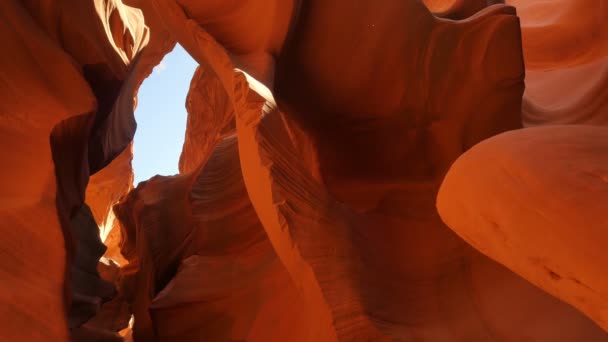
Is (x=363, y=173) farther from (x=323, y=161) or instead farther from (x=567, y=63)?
(x=567, y=63)

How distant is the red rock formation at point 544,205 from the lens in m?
0.83

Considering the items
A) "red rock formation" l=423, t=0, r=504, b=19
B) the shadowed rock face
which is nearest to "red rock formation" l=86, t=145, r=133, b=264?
the shadowed rock face

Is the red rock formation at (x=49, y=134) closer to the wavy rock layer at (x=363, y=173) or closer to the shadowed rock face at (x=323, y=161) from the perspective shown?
the shadowed rock face at (x=323, y=161)

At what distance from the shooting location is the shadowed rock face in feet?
4.92

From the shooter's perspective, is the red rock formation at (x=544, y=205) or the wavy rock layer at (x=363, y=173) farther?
the wavy rock layer at (x=363, y=173)

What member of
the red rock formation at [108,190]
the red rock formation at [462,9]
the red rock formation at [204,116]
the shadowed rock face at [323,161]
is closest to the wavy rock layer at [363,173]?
the shadowed rock face at [323,161]

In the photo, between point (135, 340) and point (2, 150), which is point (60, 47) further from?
point (135, 340)

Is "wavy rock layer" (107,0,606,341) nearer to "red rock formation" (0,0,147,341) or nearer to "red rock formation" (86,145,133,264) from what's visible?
"red rock formation" (0,0,147,341)

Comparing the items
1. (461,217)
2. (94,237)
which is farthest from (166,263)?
(461,217)

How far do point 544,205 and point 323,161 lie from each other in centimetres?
133

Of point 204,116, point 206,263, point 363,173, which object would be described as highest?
point 363,173

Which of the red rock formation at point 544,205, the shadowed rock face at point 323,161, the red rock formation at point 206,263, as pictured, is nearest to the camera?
the red rock formation at point 544,205

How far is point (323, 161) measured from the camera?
2.16m

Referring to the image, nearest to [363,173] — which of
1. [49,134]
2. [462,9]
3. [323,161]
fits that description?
[323,161]
